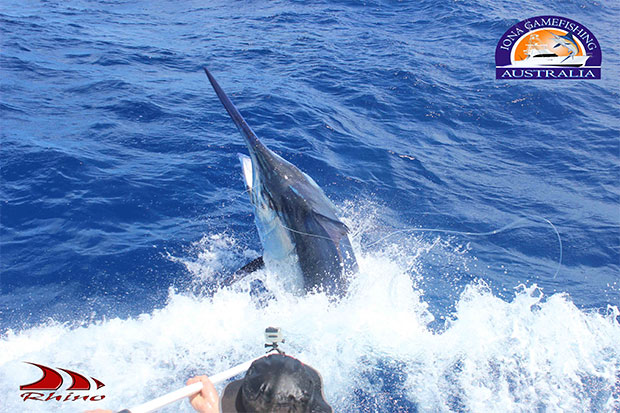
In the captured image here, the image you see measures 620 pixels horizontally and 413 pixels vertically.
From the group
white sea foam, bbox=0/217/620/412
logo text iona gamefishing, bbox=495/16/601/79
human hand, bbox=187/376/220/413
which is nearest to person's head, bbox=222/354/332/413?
human hand, bbox=187/376/220/413

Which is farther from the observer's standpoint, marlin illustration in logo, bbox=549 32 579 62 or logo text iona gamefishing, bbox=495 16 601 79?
logo text iona gamefishing, bbox=495 16 601 79

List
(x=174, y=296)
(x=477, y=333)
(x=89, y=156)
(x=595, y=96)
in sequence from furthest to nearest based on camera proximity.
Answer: (x=595, y=96), (x=89, y=156), (x=174, y=296), (x=477, y=333)

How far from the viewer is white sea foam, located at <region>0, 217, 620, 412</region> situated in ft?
14.3

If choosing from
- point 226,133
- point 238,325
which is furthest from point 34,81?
point 238,325

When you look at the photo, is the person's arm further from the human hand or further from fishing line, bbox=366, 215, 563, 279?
fishing line, bbox=366, 215, 563, 279

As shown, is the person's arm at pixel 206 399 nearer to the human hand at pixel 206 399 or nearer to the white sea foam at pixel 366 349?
the human hand at pixel 206 399

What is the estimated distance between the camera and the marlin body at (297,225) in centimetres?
512

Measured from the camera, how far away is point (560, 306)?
17.7ft

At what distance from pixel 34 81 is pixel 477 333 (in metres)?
11.2

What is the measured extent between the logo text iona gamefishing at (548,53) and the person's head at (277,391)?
466 inches

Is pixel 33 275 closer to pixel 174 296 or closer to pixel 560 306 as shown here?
pixel 174 296

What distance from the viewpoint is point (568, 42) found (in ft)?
38.0

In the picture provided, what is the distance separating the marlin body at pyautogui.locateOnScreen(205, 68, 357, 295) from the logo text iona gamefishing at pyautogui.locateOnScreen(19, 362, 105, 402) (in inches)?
86.8

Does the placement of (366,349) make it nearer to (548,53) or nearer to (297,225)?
(297,225)
